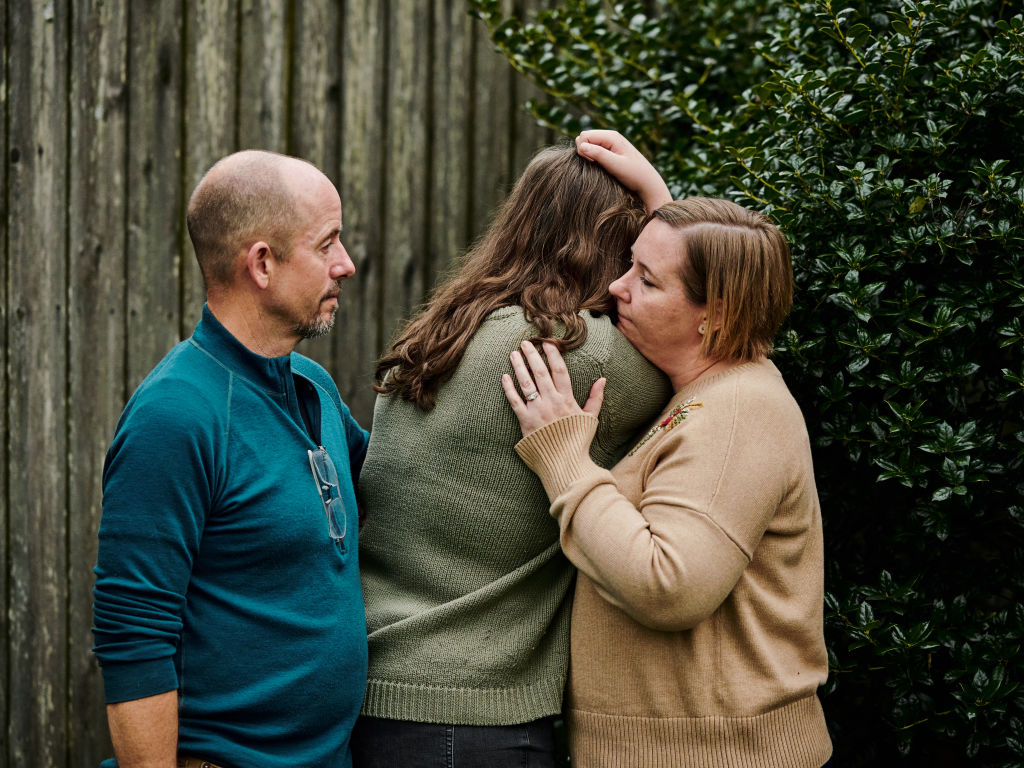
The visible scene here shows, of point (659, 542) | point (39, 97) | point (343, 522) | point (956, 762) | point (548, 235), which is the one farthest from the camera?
point (39, 97)

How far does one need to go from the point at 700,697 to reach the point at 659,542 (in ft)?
1.10

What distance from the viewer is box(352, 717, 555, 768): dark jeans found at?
191cm

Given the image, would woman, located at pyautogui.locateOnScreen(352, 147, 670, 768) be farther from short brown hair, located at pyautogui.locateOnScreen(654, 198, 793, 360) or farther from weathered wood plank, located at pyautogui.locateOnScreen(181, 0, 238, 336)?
weathered wood plank, located at pyautogui.locateOnScreen(181, 0, 238, 336)

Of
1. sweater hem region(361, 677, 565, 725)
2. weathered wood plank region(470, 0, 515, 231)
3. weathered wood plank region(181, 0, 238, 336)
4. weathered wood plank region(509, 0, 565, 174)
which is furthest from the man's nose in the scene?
weathered wood plank region(509, 0, 565, 174)

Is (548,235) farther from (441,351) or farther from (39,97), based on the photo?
(39,97)

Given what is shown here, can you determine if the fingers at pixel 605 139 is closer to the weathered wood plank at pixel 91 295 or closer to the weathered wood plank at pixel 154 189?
the weathered wood plank at pixel 154 189

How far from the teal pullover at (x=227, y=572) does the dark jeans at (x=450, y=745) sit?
79 mm

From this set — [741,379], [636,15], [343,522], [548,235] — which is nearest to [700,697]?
[741,379]

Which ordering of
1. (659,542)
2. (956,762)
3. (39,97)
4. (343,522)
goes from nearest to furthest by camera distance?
(659,542), (343,522), (956,762), (39,97)

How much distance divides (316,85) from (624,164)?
1569 millimetres

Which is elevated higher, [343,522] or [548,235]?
[548,235]

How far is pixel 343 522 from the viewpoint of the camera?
193 centimetres

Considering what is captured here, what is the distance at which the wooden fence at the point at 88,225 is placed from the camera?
10.3 ft

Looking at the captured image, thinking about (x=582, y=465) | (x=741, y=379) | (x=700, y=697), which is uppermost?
(x=741, y=379)
